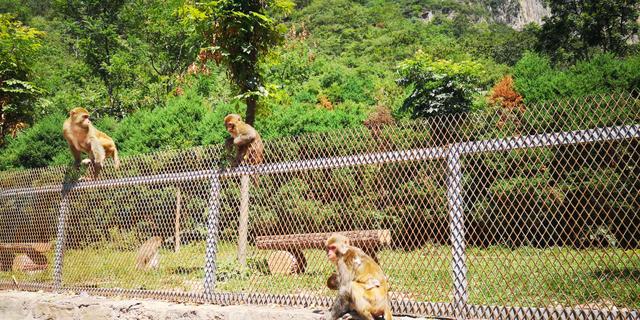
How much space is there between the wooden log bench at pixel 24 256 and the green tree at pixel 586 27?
29555 mm

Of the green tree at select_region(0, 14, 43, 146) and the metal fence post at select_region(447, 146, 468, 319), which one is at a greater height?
the metal fence post at select_region(447, 146, 468, 319)

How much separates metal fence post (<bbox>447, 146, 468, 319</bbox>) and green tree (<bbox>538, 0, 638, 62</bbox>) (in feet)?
95.0

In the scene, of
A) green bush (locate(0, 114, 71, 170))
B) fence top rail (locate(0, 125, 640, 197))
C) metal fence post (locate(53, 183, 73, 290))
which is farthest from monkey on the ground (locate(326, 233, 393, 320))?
green bush (locate(0, 114, 71, 170))

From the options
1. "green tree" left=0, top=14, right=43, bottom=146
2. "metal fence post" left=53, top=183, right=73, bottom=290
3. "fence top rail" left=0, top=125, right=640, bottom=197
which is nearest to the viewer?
"fence top rail" left=0, top=125, right=640, bottom=197

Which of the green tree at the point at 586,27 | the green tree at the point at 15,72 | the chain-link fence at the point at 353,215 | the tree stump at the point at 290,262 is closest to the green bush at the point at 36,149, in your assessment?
the green tree at the point at 15,72

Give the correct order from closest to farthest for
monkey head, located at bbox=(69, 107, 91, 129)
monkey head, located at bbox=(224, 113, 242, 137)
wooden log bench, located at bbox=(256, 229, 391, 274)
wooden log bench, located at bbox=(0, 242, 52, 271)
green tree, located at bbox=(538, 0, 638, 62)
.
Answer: wooden log bench, located at bbox=(256, 229, 391, 274), monkey head, located at bbox=(224, 113, 242, 137), monkey head, located at bbox=(69, 107, 91, 129), wooden log bench, located at bbox=(0, 242, 52, 271), green tree, located at bbox=(538, 0, 638, 62)

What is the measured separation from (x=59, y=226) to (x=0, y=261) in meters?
2.20

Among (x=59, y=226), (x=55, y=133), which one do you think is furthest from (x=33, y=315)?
(x=55, y=133)

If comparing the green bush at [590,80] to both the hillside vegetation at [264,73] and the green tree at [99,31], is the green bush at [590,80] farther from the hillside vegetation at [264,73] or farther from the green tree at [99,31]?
the green tree at [99,31]

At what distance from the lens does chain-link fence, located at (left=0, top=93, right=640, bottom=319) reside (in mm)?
3785

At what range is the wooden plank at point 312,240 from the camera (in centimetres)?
519

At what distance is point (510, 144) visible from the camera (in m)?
3.51

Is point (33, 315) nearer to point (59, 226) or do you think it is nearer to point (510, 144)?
point (59, 226)

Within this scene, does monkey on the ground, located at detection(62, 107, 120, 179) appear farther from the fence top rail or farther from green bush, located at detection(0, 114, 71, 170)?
green bush, located at detection(0, 114, 71, 170)
